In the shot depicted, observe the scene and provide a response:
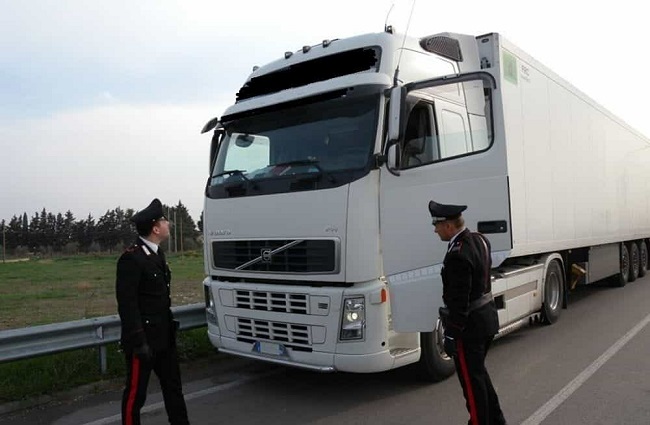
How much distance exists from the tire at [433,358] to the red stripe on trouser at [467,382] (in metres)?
1.38

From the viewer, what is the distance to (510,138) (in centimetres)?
552

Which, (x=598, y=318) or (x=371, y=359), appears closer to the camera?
(x=371, y=359)

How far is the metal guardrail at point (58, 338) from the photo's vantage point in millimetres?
5055

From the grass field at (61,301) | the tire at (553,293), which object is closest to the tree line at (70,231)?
the grass field at (61,301)

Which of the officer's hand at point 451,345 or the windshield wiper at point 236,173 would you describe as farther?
the windshield wiper at point 236,173

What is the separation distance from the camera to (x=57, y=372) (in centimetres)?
563

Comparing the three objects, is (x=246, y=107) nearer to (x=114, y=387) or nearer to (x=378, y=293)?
(x=378, y=293)

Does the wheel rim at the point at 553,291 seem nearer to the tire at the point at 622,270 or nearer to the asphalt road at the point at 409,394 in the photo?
the asphalt road at the point at 409,394

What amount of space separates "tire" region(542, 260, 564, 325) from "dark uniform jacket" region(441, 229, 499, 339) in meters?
4.35

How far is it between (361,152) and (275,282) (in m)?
1.49

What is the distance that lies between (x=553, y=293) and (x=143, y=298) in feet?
21.0

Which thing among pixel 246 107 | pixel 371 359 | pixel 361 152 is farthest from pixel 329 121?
pixel 371 359

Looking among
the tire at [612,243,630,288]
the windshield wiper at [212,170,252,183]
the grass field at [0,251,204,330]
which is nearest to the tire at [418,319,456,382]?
the windshield wiper at [212,170,252,183]

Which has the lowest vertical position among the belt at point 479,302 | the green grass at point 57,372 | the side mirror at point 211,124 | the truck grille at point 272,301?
the green grass at point 57,372
